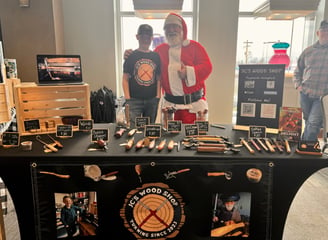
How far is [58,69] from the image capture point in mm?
1679

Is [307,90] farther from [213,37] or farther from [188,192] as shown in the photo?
[188,192]

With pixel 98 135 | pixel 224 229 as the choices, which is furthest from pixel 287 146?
pixel 98 135

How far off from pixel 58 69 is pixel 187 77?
1217 mm

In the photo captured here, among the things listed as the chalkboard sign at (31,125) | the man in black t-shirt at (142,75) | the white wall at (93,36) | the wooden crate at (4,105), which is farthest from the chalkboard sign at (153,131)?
the white wall at (93,36)

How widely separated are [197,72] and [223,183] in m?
1.42

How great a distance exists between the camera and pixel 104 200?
132 cm

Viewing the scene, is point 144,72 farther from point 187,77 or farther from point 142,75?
point 187,77

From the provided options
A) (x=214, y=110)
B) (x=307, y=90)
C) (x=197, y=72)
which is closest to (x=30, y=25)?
(x=197, y=72)

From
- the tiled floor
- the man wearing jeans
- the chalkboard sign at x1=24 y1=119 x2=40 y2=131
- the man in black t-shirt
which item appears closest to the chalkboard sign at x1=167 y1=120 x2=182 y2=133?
the chalkboard sign at x1=24 y1=119 x2=40 y2=131

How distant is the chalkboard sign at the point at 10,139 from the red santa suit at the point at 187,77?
145cm

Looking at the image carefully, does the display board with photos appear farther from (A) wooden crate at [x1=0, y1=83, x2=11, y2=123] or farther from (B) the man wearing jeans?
(B) the man wearing jeans

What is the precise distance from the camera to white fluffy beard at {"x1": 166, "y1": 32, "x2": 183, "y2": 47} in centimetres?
252

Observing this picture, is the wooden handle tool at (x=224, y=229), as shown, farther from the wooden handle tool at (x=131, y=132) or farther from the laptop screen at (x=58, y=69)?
the laptop screen at (x=58, y=69)

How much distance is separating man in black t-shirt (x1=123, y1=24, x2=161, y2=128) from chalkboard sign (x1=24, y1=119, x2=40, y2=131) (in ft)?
3.33
